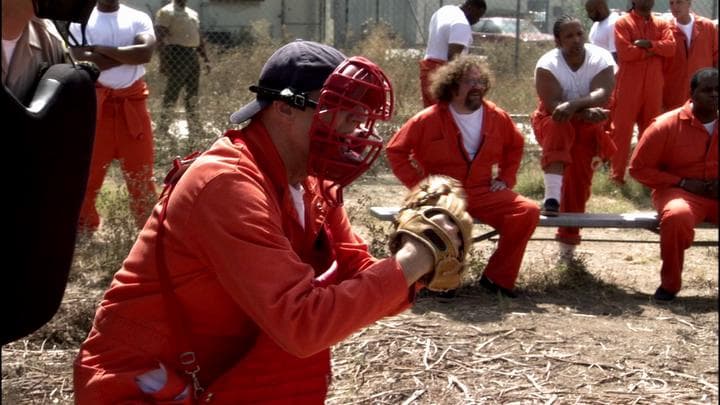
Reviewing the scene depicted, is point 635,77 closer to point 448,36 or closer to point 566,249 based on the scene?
point 448,36

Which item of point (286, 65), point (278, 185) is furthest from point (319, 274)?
point (286, 65)

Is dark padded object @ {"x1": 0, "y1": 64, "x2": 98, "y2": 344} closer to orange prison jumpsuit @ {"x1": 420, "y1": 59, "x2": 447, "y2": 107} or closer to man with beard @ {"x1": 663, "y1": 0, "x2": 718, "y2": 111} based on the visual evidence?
orange prison jumpsuit @ {"x1": 420, "y1": 59, "x2": 447, "y2": 107}

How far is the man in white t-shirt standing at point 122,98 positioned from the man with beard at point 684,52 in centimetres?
585

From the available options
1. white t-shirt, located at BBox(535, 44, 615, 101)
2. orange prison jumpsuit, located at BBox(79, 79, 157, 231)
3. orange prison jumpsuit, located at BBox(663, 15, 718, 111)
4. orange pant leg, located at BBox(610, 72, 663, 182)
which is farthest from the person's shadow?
orange prison jumpsuit, located at BBox(663, 15, 718, 111)

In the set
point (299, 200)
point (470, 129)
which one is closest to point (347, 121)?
point (299, 200)

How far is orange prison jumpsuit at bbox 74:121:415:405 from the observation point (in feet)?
8.21

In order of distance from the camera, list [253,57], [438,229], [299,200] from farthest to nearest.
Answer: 1. [253,57]
2. [299,200]
3. [438,229]

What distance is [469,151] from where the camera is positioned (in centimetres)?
699

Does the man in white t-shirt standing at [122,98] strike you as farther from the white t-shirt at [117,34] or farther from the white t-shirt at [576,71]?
the white t-shirt at [576,71]

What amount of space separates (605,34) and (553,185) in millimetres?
4173

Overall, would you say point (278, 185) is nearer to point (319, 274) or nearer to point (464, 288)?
Result: point (319, 274)

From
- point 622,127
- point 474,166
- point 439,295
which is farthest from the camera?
point 622,127

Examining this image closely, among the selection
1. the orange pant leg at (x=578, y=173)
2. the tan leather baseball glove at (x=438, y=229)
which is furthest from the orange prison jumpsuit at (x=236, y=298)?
the orange pant leg at (x=578, y=173)

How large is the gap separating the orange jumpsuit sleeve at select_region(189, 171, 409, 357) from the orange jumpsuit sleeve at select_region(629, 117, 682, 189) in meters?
4.86
